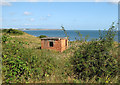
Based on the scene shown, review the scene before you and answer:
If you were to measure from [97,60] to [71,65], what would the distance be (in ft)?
3.47

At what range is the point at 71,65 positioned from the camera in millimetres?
5914

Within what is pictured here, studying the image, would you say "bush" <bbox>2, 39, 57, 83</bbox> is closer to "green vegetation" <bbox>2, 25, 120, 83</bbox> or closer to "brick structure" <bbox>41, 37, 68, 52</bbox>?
"green vegetation" <bbox>2, 25, 120, 83</bbox>

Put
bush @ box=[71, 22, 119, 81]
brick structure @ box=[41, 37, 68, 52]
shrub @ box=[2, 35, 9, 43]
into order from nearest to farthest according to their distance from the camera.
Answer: bush @ box=[71, 22, 119, 81]
shrub @ box=[2, 35, 9, 43]
brick structure @ box=[41, 37, 68, 52]

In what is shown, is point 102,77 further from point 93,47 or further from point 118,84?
point 93,47

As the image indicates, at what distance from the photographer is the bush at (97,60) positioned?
223 inches

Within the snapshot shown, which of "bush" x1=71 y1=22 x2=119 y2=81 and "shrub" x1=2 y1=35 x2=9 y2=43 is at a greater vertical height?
"shrub" x1=2 y1=35 x2=9 y2=43

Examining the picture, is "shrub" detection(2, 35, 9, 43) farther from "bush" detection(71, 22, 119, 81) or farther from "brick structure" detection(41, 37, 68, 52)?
"brick structure" detection(41, 37, 68, 52)

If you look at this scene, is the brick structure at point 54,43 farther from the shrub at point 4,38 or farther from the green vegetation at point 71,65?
the green vegetation at point 71,65

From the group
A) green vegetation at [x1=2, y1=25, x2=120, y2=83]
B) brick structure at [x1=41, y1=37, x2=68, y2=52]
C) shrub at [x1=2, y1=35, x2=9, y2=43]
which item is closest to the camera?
green vegetation at [x1=2, y1=25, x2=120, y2=83]

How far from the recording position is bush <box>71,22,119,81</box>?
565cm

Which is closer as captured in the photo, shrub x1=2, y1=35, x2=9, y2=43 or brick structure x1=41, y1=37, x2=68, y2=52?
shrub x1=2, y1=35, x2=9, y2=43

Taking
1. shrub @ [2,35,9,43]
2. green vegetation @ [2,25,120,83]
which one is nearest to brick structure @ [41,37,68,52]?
shrub @ [2,35,9,43]

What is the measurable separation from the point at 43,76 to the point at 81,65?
157 centimetres

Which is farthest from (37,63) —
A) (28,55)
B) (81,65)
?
(81,65)
